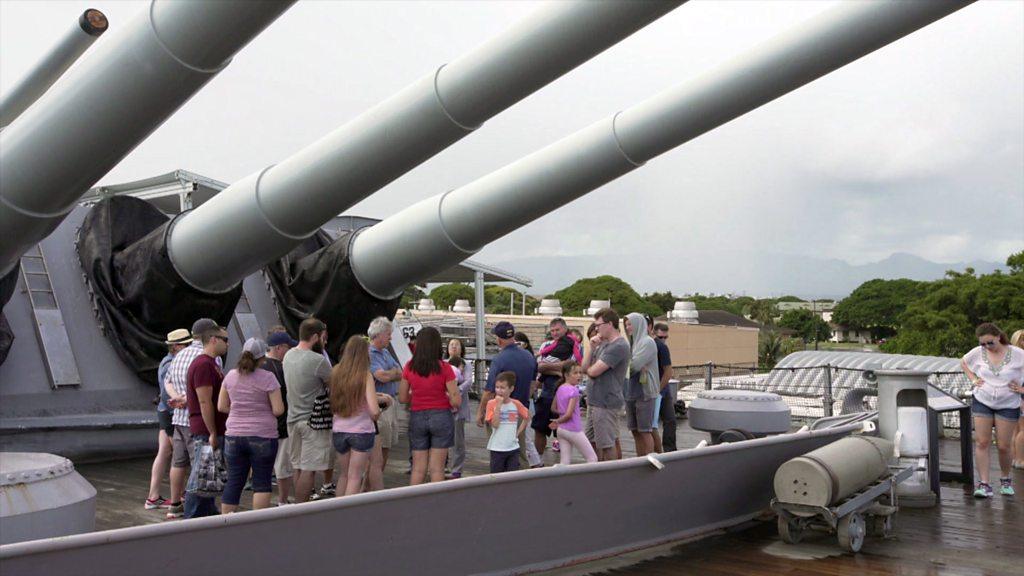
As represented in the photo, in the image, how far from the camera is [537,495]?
159 inches

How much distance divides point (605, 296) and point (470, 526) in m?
70.6

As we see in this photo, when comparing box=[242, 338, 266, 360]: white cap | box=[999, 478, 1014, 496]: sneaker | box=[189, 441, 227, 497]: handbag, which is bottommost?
box=[999, 478, 1014, 496]: sneaker

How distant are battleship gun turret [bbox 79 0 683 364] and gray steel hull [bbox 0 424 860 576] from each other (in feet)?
5.99

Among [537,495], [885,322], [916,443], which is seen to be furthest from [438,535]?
[885,322]

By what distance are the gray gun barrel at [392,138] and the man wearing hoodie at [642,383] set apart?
2476mm

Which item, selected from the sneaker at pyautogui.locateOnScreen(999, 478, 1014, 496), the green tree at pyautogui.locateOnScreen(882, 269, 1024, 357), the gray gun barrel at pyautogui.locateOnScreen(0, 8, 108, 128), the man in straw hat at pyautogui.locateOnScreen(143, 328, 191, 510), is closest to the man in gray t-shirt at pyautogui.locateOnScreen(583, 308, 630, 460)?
the man in straw hat at pyautogui.locateOnScreen(143, 328, 191, 510)

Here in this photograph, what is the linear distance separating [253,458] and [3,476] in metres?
1.50

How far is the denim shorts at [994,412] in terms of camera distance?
6309 millimetres

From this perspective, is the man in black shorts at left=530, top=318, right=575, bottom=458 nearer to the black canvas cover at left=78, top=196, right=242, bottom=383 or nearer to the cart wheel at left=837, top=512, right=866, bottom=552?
the black canvas cover at left=78, top=196, right=242, bottom=383

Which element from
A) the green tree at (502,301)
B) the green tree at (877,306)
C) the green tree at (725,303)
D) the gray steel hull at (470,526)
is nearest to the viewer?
the gray steel hull at (470,526)

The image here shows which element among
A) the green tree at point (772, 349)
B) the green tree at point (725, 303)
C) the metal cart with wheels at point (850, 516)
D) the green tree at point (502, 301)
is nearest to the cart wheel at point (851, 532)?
the metal cart with wheels at point (850, 516)

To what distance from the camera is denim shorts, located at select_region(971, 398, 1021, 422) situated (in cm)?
631

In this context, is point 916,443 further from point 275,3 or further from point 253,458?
point 275,3

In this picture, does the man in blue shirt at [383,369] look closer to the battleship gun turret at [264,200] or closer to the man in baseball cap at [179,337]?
the battleship gun turret at [264,200]
